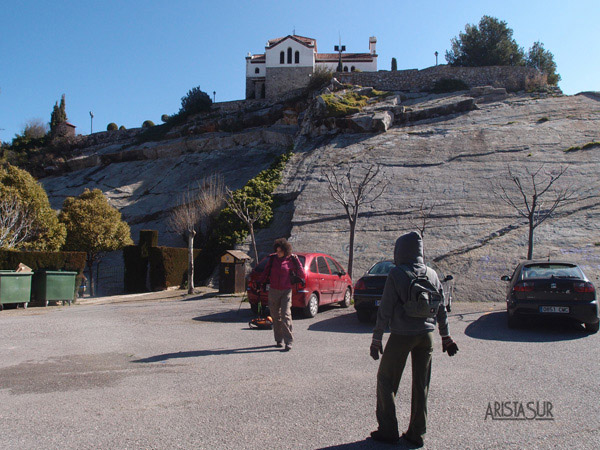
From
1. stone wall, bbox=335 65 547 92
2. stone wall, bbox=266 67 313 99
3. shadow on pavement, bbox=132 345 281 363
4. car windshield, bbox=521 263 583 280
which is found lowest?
shadow on pavement, bbox=132 345 281 363

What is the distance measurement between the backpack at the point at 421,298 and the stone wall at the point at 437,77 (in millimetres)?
39897

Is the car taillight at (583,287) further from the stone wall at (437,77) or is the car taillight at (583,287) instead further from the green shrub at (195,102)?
the green shrub at (195,102)

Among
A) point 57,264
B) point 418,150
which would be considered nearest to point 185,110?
point 418,150

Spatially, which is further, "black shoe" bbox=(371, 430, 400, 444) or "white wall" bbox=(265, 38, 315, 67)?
"white wall" bbox=(265, 38, 315, 67)

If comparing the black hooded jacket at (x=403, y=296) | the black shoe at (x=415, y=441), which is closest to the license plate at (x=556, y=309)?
the black hooded jacket at (x=403, y=296)

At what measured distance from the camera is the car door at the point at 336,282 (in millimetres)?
12427

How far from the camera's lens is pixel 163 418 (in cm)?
434

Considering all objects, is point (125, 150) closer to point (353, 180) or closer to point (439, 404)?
point (353, 180)

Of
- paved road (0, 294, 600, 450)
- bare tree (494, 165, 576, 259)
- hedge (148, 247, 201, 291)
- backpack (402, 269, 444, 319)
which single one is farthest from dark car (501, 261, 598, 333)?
hedge (148, 247, 201, 291)

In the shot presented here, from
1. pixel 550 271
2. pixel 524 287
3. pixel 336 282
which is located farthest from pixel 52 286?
pixel 550 271

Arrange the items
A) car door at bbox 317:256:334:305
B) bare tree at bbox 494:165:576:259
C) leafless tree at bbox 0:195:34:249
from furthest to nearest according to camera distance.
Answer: bare tree at bbox 494:165:576:259
leafless tree at bbox 0:195:34:249
car door at bbox 317:256:334:305

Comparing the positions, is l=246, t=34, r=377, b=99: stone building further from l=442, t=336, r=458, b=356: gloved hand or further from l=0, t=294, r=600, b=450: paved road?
l=442, t=336, r=458, b=356: gloved hand

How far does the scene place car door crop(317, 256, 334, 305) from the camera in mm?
11750

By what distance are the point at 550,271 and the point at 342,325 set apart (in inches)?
166
